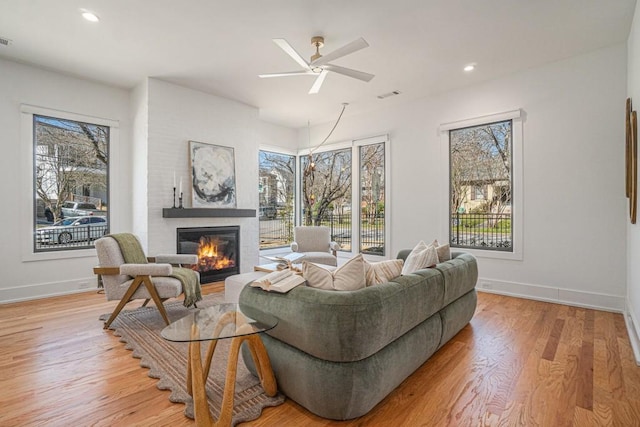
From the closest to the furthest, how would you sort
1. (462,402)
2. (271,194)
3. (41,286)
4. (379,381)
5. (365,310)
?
(365,310) → (379,381) → (462,402) → (41,286) → (271,194)

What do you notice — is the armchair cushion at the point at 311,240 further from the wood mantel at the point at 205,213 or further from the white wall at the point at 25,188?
the white wall at the point at 25,188

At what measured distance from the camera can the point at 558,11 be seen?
288 centimetres

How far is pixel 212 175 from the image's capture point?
4.92 meters

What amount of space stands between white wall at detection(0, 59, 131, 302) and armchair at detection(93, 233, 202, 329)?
65.6 inches

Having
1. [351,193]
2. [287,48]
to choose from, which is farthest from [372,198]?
[287,48]

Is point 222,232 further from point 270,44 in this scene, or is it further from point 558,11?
point 558,11

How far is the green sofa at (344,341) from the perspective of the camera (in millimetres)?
1578

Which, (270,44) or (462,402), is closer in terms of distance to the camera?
(462,402)

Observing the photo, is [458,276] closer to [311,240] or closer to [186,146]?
[311,240]

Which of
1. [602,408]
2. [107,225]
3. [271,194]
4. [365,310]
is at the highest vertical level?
[271,194]

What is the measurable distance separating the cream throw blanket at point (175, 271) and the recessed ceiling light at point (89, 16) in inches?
83.8

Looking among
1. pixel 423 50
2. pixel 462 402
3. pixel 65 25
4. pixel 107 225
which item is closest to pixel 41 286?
pixel 107 225

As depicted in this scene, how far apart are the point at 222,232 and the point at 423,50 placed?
3.85m

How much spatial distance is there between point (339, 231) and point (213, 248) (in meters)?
2.53
